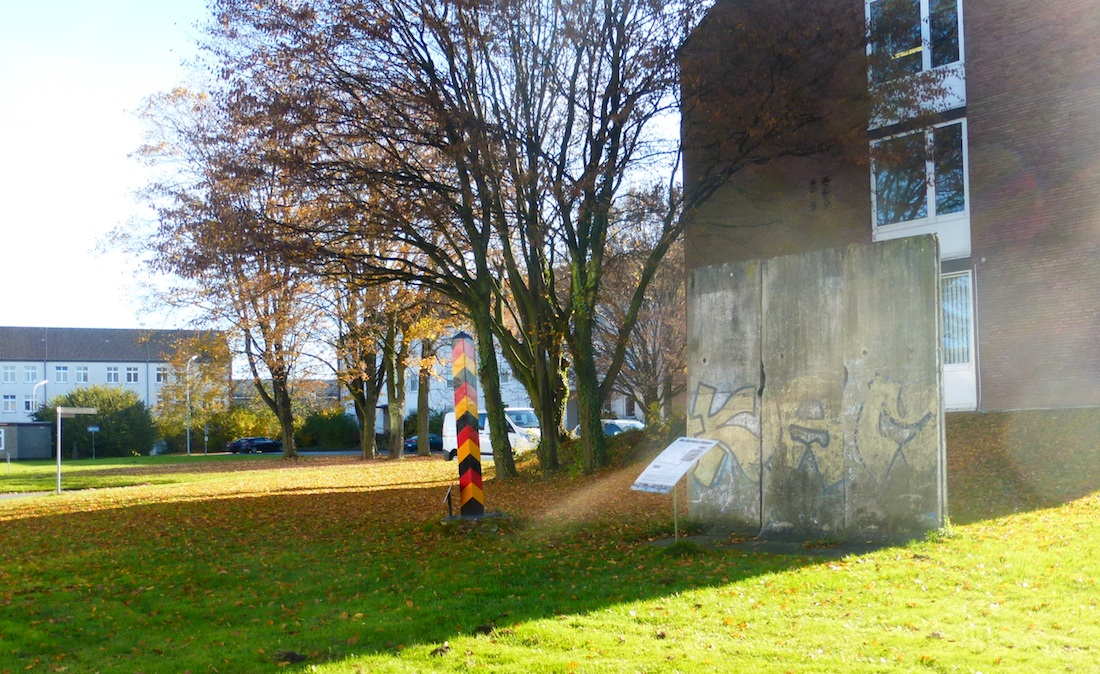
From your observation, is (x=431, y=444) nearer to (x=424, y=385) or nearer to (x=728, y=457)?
(x=424, y=385)

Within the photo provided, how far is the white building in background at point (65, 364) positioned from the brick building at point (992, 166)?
9144 cm

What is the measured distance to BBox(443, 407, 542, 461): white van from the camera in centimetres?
3180

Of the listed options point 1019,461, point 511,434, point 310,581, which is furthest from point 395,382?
point 310,581

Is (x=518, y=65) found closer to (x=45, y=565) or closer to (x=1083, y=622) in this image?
(x=45, y=565)

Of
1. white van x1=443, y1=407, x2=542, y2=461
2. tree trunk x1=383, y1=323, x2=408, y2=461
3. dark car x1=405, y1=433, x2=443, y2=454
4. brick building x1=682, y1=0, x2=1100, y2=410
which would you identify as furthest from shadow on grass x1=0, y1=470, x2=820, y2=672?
dark car x1=405, y1=433, x2=443, y2=454

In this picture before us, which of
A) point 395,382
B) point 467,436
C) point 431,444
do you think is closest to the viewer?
point 467,436

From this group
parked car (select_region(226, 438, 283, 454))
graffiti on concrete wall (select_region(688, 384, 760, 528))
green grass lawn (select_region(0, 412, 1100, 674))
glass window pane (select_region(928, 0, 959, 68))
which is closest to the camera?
green grass lawn (select_region(0, 412, 1100, 674))

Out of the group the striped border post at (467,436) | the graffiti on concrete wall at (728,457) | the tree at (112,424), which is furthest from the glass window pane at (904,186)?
the tree at (112,424)

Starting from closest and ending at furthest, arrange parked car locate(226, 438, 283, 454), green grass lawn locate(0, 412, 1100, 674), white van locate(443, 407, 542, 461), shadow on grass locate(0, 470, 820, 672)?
green grass lawn locate(0, 412, 1100, 674) < shadow on grass locate(0, 470, 820, 672) < white van locate(443, 407, 542, 461) < parked car locate(226, 438, 283, 454)

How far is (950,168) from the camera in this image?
787 inches

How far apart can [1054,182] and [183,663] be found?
1748 centimetres

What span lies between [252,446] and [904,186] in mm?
58443

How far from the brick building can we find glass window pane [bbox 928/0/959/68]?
0.09 feet

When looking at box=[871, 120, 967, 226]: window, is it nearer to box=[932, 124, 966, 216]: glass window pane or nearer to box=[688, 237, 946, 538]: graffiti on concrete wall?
box=[932, 124, 966, 216]: glass window pane
